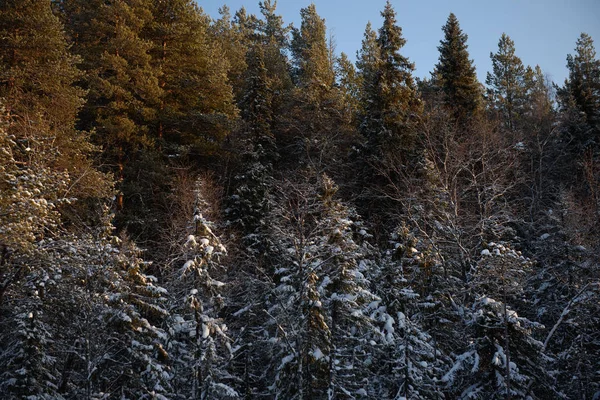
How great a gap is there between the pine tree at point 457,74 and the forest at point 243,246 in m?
0.32

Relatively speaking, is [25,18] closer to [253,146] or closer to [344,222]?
[253,146]

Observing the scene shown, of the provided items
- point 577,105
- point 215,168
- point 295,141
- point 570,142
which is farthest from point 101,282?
point 577,105

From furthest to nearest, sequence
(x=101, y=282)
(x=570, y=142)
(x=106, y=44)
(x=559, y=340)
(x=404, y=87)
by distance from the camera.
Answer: (x=570, y=142)
(x=404, y=87)
(x=106, y=44)
(x=559, y=340)
(x=101, y=282)

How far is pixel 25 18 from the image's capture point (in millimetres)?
17547

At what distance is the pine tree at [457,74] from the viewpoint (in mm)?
29391

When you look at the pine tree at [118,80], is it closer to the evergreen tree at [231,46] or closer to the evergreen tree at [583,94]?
the evergreen tree at [231,46]

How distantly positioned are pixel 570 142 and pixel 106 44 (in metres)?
30.6

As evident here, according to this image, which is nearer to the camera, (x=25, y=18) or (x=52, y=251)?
(x=52, y=251)

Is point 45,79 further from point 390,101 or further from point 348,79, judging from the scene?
point 348,79

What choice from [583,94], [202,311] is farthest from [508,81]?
[202,311]

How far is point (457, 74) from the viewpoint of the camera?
3017cm

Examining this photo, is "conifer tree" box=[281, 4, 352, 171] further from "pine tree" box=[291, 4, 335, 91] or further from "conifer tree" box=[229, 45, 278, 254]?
"conifer tree" box=[229, 45, 278, 254]

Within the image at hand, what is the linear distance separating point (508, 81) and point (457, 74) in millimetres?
16562

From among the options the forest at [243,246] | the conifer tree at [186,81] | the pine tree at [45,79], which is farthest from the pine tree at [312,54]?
the pine tree at [45,79]
